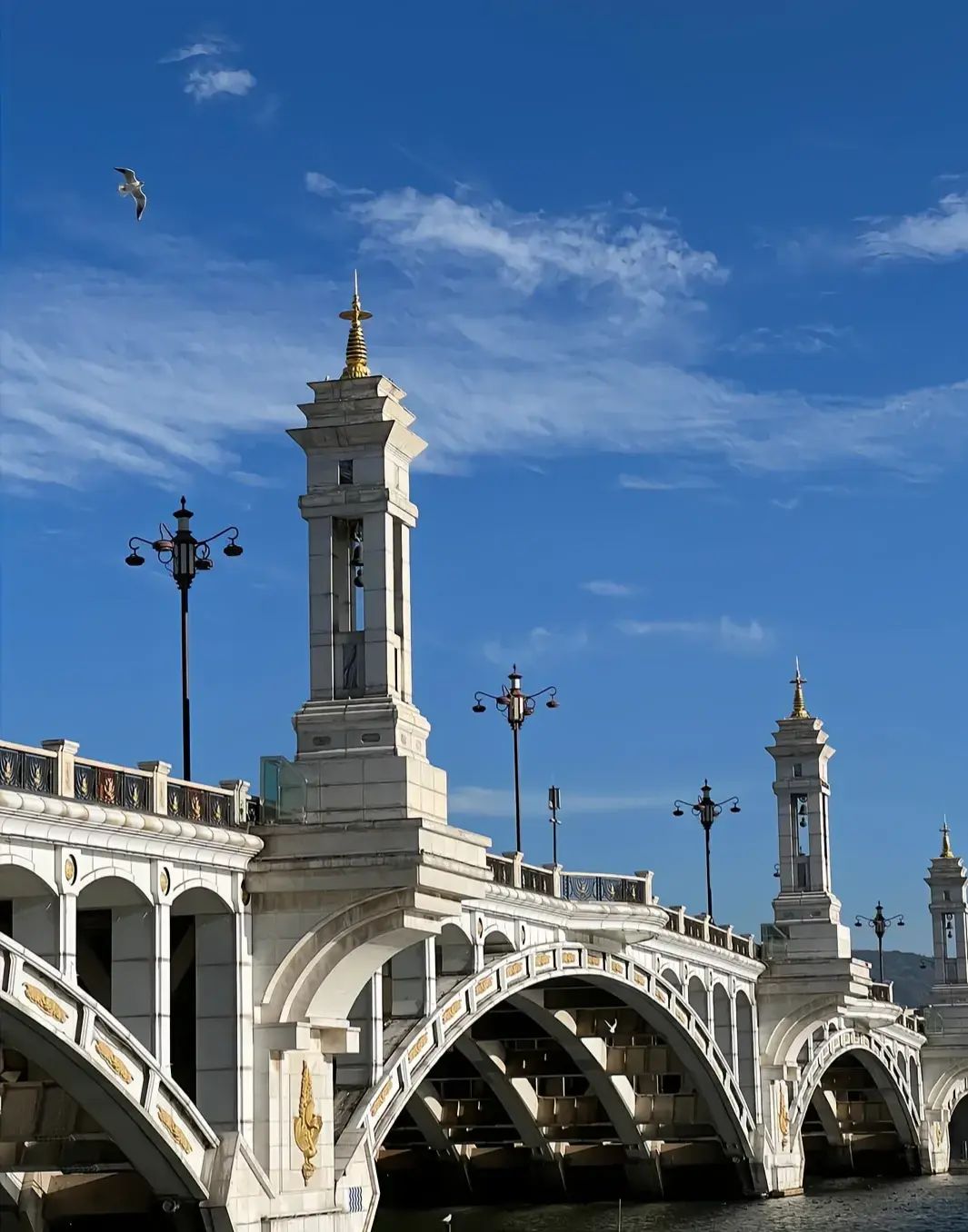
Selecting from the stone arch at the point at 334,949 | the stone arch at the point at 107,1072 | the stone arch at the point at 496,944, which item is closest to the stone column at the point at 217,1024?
the stone arch at the point at 334,949

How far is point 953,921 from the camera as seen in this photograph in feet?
405

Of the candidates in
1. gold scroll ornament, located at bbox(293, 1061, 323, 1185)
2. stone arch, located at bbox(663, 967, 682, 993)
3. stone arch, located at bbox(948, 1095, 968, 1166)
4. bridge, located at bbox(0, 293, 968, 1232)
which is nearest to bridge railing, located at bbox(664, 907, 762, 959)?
stone arch, located at bbox(663, 967, 682, 993)

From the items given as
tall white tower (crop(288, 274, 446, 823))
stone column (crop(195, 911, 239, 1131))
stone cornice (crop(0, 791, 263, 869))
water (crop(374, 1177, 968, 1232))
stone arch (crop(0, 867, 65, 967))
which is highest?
tall white tower (crop(288, 274, 446, 823))

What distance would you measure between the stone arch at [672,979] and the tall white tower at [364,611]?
105ft

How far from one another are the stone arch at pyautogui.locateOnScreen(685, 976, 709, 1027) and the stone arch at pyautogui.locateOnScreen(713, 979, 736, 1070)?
1.55 meters

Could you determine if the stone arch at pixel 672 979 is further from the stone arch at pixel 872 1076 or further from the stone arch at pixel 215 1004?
the stone arch at pixel 215 1004

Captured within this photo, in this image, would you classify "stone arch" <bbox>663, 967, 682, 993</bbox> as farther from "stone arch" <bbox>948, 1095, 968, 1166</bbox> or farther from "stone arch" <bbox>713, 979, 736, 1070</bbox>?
"stone arch" <bbox>948, 1095, 968, 1166</bbox>

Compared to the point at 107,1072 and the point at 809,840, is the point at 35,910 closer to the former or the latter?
the point at 107,1072

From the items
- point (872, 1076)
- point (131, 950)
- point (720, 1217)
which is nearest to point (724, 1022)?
point (720, 1217)

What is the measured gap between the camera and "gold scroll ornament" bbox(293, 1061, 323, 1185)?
41.3 m

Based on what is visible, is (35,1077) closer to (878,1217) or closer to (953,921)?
(878,1217)

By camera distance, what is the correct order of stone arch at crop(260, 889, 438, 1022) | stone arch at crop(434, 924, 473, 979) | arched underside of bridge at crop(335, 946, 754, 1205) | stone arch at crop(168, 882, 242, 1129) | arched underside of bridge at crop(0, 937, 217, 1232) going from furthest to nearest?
arched underside of bridge at crop(335, 946, 754, 1205)
stone arch at crop(434, 924, 473, 979)
stone arch at crop(260, 889, 438, 1022)
stone arch at crop(168, 882, 242, 1129)
arched underside of bridge at crop(0, 937, 217, 1232)

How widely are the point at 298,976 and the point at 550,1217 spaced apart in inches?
1390

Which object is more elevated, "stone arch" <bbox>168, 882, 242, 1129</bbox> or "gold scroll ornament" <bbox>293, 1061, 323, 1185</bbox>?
"stone arch" <bbox>168, 882, 242, 1129</bbox>
